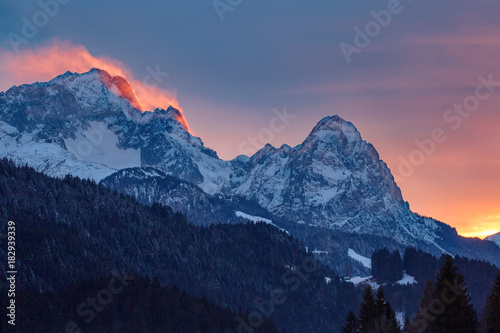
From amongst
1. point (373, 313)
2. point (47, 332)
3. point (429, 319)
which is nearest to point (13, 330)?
point (47, 332)

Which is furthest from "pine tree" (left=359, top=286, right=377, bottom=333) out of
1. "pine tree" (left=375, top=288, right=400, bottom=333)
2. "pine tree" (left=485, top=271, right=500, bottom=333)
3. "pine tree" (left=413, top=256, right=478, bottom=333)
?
"pine tree" (left=485, top=271, right=500, bottom=333)

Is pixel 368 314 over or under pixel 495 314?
over

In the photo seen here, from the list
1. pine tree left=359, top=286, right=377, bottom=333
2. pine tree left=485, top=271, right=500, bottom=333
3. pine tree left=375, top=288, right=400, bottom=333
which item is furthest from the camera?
pine tree left=359, top=286, right=377, bottom=333

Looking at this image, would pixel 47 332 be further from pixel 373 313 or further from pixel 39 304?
pixel 373 313

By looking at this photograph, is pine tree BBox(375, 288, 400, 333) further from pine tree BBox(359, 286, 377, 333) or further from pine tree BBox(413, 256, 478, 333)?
pine tree BBox(413, 256, 478, 333)

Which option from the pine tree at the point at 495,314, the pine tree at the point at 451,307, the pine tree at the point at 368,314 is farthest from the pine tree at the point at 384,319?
the pine tree at the point at 495,314

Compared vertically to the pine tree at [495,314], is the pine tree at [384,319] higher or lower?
higher

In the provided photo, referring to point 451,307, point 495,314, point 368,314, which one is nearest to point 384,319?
point 368,314

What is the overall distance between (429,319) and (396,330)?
6.99 metres

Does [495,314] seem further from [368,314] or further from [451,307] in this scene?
[368,314]

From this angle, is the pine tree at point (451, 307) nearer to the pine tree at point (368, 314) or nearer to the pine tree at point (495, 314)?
the pine tree at point (495, 314)

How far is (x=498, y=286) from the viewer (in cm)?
10350

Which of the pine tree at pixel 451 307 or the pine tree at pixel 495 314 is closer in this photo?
the pine tree at pixel 495 314

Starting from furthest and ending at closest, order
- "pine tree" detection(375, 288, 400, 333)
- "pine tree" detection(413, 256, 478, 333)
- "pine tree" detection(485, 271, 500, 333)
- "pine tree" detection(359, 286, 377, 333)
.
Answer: "pine tree" detection(359, 286, 377, 333) < "pine tree" detection(375, 288, 400, 333) < "pine tree" detection(413, 256, 478, 333) < "pine tree" detection(485, 271, 500, 333)
